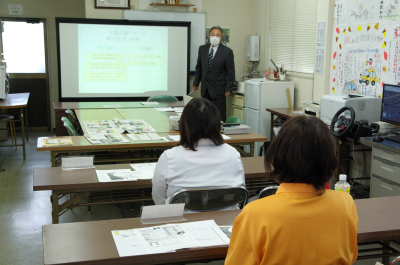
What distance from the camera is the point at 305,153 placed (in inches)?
43.6

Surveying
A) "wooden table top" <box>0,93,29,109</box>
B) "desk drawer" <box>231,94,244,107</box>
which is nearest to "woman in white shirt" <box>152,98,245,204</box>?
"wooden table top" <box>0,93,29,109</box>

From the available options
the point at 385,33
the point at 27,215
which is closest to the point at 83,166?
the point at 27,215

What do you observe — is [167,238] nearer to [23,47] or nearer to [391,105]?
[391,105]

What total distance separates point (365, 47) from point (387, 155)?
1572 mm

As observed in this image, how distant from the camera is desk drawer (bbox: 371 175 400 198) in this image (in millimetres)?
3174

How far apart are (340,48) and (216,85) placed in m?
2.05

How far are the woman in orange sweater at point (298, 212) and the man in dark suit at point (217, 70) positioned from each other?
4999 millimetres

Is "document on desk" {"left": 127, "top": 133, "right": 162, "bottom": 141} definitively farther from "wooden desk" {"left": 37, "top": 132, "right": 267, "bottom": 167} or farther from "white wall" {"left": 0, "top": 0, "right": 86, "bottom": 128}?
"white wall" {"left": 0, "top": 0, "right": 86, "bottom": 128}

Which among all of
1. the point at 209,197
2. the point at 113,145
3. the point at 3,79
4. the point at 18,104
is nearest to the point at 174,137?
the point at 113,145

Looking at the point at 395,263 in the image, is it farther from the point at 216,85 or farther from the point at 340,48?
the point at 216,85

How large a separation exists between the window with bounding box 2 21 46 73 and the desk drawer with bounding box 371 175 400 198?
6545 mm

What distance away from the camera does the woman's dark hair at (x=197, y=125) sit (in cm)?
208

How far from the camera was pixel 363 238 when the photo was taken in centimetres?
167

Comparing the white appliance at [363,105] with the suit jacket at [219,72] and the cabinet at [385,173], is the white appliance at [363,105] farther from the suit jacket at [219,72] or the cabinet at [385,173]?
the suit jacket at [219,72]
